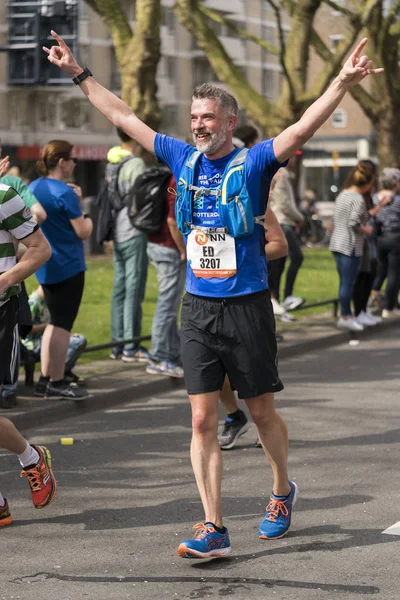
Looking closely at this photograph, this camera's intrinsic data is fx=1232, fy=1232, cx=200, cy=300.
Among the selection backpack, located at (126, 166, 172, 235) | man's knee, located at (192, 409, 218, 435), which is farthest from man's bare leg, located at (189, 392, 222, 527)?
backpack, located at (126, 166, 172, 235)

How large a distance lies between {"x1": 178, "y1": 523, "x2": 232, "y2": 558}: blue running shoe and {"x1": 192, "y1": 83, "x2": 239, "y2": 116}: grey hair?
1.82m

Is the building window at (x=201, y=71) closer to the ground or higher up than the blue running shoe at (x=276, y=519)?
closer to the ground

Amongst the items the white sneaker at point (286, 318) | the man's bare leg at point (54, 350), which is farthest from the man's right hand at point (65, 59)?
the white sneaker at point (286, 318)

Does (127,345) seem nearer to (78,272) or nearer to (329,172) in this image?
(78,272)

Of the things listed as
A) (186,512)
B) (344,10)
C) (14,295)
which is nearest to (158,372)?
(186,512)

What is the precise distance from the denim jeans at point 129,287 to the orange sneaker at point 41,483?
16.8ft

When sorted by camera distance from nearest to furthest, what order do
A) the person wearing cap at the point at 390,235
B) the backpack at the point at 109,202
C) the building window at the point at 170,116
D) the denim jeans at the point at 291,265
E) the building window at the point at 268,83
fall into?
the backpack at the point at 109,202 → the denim jeans at the point at 291,265 → the person wearing cap at the point at 390,235 → the building window at the point at 170,116 → the building window at the point at 268,83

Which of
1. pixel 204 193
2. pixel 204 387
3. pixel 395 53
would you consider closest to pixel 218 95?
pixel 204 193

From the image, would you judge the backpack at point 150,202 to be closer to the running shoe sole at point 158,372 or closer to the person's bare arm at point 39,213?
the running shoe sole at point 158,372

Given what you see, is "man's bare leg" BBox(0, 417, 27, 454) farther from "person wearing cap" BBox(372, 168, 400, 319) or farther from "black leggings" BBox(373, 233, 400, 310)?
"black leggings" BBox(373, 233, 400, 310)

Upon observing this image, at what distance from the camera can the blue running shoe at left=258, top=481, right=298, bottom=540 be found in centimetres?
565

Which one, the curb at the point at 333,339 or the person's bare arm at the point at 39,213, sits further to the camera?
the curb at the point at 333,339

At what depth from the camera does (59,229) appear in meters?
9.14

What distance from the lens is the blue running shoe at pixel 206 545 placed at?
5.20 metres
